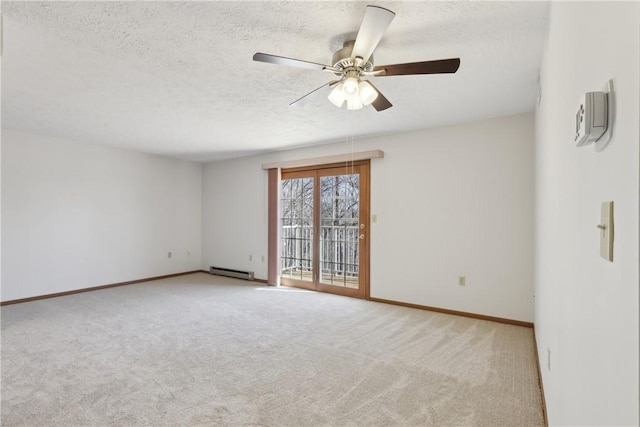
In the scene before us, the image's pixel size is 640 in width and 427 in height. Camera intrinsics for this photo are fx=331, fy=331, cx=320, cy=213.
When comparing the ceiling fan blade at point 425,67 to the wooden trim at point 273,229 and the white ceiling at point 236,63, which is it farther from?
the wooden trim at point 273,229

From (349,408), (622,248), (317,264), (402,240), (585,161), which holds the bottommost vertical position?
(349,408)

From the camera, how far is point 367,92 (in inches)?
86.6

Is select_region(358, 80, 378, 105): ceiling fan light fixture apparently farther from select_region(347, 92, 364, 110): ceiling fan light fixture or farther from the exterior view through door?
the exterior view through door

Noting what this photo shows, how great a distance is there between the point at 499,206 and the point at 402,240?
1.24 m

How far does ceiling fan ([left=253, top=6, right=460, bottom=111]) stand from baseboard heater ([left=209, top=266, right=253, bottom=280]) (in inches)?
177

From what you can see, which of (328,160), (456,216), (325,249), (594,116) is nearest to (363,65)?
(594,116)

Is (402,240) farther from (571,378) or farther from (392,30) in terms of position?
(571,378)

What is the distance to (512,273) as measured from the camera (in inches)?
145

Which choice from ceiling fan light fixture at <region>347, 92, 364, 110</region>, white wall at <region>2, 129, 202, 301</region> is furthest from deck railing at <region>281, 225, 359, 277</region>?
ceiling fan light fixture at <region>347, 92, 364, 110</region>

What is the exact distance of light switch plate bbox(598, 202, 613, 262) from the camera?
70 centimetres

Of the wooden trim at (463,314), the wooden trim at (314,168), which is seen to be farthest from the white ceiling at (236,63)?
the wooden trim at (463,314)

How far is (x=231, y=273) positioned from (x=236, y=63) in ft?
15.2

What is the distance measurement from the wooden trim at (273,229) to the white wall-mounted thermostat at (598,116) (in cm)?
514

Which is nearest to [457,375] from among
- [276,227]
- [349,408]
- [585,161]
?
[349,408]
